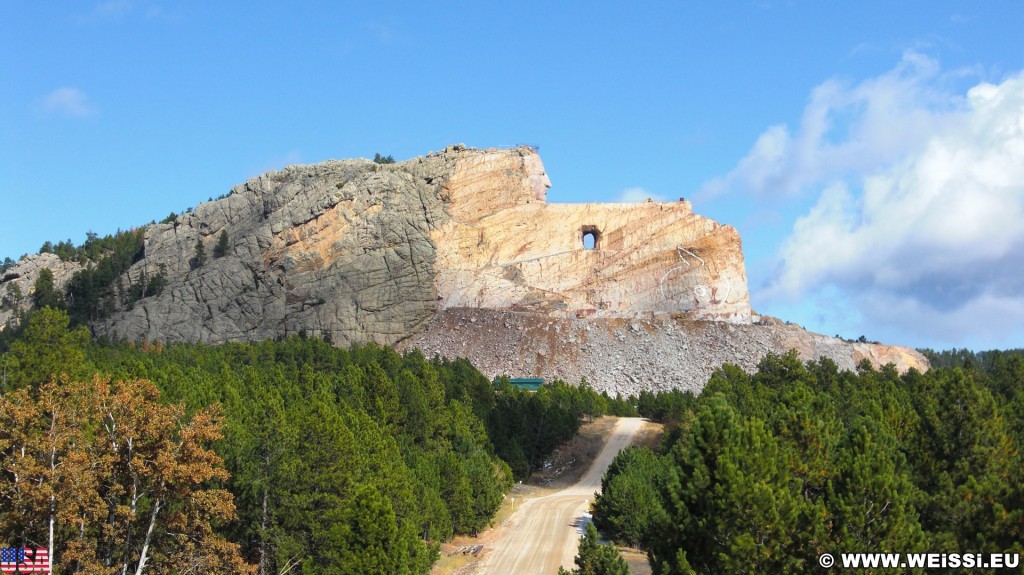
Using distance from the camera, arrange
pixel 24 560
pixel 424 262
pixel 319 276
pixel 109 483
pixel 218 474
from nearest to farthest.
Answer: pixel 24 560
pixel 109 483
pixel 218 474
pixel 319 276
pixel 424 262

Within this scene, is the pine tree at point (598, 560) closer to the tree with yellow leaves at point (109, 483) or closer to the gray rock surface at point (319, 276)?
the tree with yellow leaves at point (109, 483)

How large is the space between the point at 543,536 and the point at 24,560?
32841 mm

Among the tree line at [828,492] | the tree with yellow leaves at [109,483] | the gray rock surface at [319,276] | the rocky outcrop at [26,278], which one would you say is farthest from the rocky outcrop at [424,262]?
the tree with yellow leaves at [109,483]

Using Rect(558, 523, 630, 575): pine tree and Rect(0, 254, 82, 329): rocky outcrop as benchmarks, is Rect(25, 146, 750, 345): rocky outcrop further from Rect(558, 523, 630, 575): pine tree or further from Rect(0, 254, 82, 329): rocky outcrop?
Rect(558, 523, 630, 575): pine tree

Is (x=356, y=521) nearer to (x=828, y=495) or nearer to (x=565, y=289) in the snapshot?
(x=828, y=495)

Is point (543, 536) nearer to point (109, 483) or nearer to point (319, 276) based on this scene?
point (109, 483)

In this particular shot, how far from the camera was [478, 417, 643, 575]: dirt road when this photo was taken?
5194cm

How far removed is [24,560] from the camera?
31828 millimetres

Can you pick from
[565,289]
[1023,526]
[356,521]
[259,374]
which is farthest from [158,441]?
[565,289]

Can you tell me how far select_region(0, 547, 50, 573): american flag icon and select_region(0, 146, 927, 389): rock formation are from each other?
88.9 meters

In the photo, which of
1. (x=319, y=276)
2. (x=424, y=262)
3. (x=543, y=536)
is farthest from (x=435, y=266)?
(x=543, y=536)

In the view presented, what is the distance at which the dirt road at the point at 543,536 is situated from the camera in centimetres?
5194

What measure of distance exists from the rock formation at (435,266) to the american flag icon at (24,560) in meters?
88.9

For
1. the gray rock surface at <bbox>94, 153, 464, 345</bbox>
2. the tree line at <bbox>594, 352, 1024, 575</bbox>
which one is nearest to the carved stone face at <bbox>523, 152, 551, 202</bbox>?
the gray rock surface at <bbox>94, 153, 464, 345</bbox>
